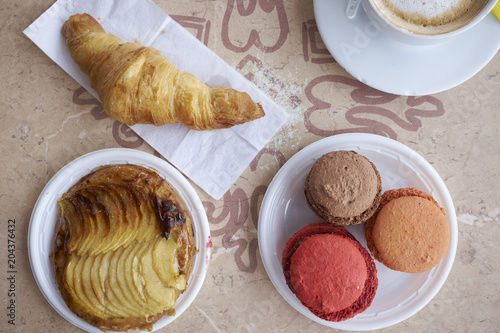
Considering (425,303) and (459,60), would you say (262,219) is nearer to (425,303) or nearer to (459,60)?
(425,303)

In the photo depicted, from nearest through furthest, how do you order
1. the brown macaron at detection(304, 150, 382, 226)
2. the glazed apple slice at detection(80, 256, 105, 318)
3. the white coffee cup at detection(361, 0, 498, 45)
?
1. the white coffee cup at detection(361, 0, 498, 45)
2. the brown macaron at detection(304, 150, 382, 226)
3. the glazed apple slice at detection(80, 256, 105, 318)

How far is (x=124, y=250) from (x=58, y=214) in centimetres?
27

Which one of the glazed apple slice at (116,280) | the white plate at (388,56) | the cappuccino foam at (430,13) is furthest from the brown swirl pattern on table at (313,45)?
the glazed apple slice at (116,280)

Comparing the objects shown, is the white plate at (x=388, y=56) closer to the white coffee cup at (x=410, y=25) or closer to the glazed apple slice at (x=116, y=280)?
the white coffee cup at (x=410, y=25)

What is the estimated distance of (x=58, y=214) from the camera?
1.28 metres

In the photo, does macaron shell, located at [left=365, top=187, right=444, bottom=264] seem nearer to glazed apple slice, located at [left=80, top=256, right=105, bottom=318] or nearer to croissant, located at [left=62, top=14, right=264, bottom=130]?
croissant, located at [left=62, top=14, right=264, bottom=130]

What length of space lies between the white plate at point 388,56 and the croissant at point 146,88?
0.31m

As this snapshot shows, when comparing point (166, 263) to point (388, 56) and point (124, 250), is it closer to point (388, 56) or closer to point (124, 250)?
point (124, 250)

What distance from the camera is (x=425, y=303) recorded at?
1227 mm

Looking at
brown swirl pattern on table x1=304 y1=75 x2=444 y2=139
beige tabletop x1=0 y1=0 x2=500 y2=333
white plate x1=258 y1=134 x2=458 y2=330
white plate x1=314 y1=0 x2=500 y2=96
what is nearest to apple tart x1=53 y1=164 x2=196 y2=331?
beige tabletop x1=0 y1=0 x2=500 y2=333

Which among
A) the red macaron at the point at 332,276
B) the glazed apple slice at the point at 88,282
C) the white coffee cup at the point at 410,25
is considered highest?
the white coffee cup at the point at 410,25

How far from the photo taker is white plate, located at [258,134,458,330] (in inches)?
48.5

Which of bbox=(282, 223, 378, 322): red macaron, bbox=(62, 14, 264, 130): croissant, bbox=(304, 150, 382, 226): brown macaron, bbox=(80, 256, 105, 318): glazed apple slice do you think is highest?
bbox=(62, 14, 264, 130): croissant

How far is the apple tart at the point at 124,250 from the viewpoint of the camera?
1.20 metres
